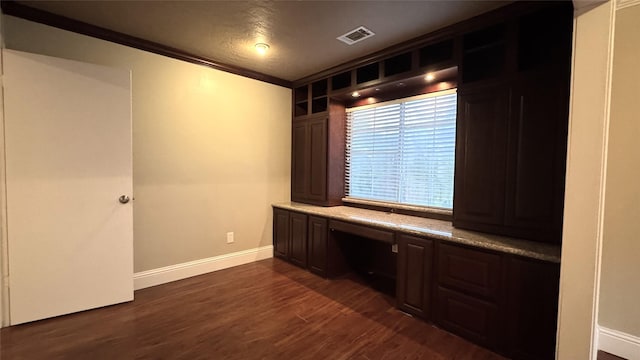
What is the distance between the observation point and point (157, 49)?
2936mm

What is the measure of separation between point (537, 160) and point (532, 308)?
1.00 meters

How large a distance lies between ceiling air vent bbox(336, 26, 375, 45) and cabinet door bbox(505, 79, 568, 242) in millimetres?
1323

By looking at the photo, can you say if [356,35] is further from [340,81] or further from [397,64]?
[340,81]

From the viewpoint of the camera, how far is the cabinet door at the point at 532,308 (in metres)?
1.71

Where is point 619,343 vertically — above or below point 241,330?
above

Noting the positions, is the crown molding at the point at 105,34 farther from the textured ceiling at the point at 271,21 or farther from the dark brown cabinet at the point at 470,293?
the dark brown cabinet at the point at 470,293

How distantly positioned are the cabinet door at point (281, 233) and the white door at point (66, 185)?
5.75 feet

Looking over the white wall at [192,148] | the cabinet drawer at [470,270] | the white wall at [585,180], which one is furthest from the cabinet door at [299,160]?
the white wall at [585,180]

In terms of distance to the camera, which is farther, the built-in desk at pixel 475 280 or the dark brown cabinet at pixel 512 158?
the dark brown cabinet at pixel 512 158

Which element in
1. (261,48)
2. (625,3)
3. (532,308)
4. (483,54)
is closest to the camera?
(532,308)

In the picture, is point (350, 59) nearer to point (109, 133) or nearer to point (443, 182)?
point (443, 182)

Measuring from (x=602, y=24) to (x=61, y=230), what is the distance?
3.91m

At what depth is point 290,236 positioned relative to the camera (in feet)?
12.1

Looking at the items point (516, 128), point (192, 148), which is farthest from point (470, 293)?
point (192, 148)
